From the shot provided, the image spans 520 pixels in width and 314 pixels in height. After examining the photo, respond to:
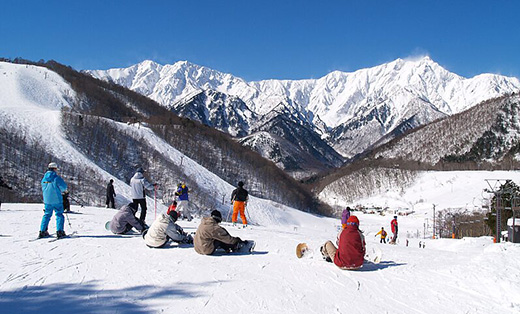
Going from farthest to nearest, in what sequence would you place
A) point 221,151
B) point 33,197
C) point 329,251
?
point 221,151
point 33,197
point 329,251

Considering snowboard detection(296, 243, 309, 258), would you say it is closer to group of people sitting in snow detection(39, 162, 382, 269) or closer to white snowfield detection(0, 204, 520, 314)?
white snowfield detection(0, 204, 520, 314)

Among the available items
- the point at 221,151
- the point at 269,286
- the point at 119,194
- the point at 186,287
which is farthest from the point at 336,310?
the point at 221,151

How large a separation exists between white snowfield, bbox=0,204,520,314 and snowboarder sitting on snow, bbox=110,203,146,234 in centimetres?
147

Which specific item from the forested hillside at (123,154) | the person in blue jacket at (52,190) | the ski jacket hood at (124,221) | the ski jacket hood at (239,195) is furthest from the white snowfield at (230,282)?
the forested hillside at (123,154)

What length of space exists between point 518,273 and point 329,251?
3.78 m

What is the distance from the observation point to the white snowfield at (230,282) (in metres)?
5.90

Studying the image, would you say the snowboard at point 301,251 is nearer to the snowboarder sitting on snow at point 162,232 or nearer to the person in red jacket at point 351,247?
the person in red jacket at point 351,247

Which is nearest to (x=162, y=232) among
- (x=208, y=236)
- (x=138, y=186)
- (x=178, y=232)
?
(x=178, y=232)

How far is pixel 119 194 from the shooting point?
41094 millimetres

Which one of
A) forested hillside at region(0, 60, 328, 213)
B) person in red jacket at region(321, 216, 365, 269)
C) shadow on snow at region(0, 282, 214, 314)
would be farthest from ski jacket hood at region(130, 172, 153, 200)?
forested hillside at region(0, 60, 328, 213)

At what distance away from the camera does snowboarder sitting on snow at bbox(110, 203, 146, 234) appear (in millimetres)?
11406

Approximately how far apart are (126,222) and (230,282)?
581 centimetres

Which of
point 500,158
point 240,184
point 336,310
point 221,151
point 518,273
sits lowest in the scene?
point 336,310

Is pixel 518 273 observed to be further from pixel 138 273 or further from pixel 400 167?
pixel 400 167
